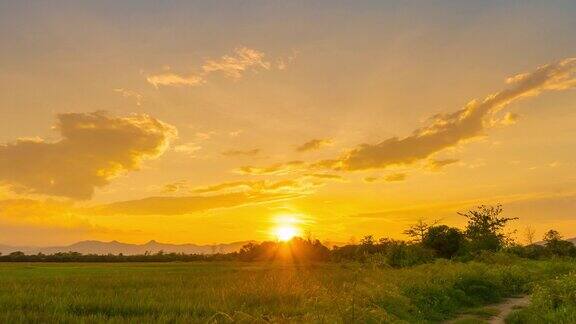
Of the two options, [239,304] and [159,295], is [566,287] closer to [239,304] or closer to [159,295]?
[239,304]

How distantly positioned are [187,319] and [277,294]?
5231mm

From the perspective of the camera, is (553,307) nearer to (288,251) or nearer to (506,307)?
(506,307)

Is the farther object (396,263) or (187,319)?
(396,263)

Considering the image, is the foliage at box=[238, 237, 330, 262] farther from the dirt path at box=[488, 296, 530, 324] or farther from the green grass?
the green grass

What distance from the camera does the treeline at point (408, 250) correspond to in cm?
4919

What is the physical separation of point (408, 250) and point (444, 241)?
1426 centimetres

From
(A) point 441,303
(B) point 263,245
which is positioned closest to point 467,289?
(A) point 441,303

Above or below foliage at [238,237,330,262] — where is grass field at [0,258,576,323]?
below

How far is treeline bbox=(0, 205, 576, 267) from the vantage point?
49188 mm

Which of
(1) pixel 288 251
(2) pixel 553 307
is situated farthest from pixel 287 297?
(1) pixel 288 251

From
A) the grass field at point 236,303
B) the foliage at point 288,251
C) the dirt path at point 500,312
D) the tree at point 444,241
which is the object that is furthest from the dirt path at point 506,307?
the foliage at point 288,251

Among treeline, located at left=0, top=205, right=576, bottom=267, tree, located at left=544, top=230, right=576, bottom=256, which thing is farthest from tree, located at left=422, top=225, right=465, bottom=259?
tree, located at left=544, top=230, right=576, bottom=256

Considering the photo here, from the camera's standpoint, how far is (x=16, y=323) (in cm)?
866

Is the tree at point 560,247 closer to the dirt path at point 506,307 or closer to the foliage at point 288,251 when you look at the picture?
the foliage at point 288,251
